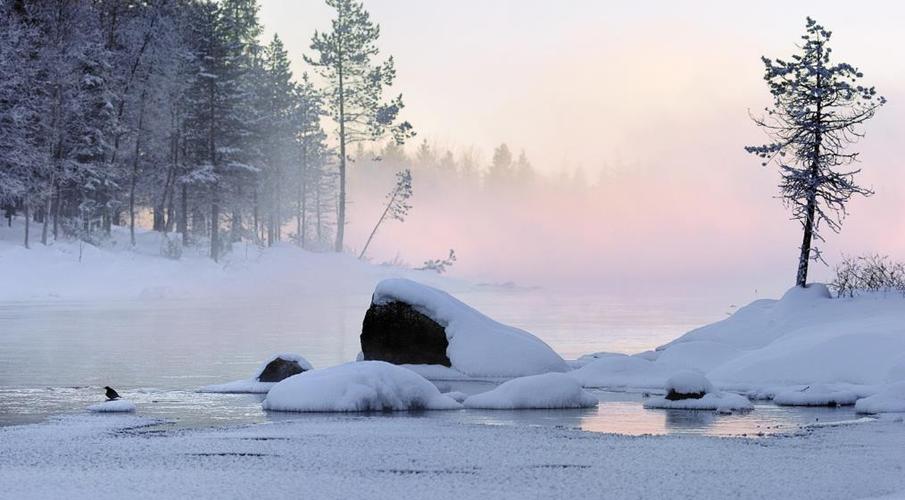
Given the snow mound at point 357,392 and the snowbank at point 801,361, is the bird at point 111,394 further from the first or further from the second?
the snowbank at point 801,361

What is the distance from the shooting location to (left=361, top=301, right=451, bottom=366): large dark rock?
19500mm

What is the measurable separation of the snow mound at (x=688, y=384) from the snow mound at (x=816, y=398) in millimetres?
1007

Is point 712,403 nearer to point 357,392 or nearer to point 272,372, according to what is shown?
point 357,392

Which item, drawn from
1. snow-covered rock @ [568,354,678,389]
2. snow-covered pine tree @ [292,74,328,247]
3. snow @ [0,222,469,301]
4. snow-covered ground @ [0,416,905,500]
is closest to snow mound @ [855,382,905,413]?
snow-covered ground @ [0,416,905,500]

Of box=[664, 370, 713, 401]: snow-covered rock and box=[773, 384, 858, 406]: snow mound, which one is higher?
box=[664, 370, 713, 401]: snow-covered rock

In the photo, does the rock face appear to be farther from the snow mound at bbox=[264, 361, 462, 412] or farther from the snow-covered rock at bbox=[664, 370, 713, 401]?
the snow mound at bbox=[264, 361, 462, 412]

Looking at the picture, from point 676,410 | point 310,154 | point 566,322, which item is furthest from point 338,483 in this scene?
point 310,154

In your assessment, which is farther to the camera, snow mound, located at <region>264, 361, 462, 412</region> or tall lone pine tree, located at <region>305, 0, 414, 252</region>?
tall lone pine tree, located at <region>305, 0, 414, 252</region>

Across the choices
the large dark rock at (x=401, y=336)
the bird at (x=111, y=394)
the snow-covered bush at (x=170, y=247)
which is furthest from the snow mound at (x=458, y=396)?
the snow-covered bush at (x=170, y=247)

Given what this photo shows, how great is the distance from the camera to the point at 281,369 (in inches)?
665

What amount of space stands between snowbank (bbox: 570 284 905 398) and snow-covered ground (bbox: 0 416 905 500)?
4.06 m

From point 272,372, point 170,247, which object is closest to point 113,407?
point 272,372

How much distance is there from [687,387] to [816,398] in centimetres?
176

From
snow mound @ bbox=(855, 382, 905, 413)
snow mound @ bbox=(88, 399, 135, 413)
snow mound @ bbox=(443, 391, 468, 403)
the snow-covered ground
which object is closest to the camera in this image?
the snow-covered ground
